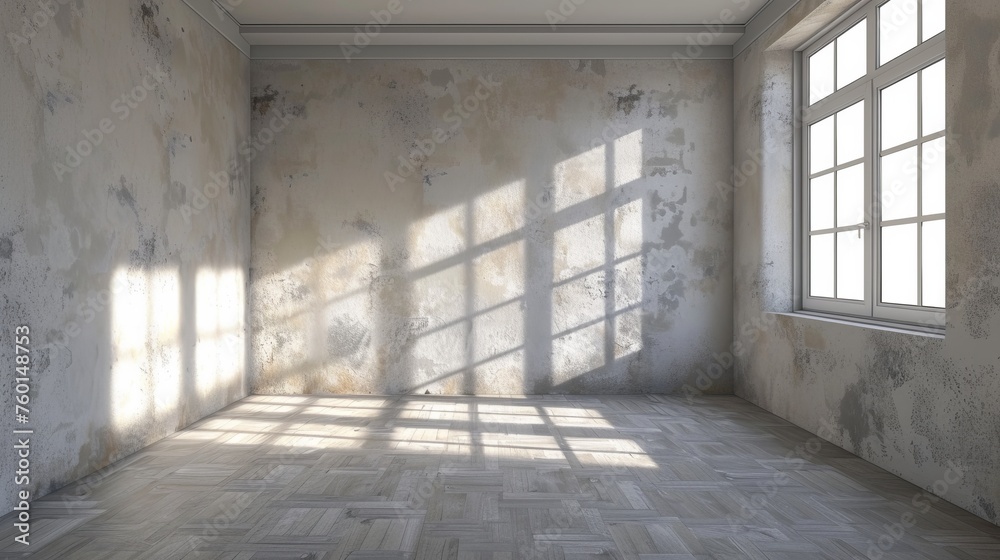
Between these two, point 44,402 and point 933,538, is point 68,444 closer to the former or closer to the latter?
point 44,402

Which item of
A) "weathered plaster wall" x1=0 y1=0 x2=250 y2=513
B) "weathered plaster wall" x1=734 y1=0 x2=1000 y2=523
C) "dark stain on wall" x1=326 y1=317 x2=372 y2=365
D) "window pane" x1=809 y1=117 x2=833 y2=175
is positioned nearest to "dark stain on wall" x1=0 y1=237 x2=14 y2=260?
"weathered plaster wall" x1=0 y1=0 x2=250 y2=513

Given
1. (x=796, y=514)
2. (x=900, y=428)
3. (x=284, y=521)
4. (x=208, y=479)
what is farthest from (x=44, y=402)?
(x=900, y=428)

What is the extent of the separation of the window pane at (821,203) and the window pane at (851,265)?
1.03 feet

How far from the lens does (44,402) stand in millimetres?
3510

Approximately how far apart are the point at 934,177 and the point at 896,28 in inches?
44.1

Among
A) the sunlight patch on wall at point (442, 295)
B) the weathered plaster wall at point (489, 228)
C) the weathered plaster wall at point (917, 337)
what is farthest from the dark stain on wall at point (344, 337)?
the weathered plaster wall at point (917, 337)

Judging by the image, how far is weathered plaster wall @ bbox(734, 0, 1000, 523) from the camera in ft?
10.5

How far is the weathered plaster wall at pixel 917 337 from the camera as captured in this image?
126 inches

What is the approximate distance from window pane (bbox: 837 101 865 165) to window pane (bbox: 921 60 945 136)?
703 mm

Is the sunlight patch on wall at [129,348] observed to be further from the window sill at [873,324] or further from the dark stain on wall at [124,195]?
the window sill at [873,324]

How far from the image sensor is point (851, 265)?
4789mm

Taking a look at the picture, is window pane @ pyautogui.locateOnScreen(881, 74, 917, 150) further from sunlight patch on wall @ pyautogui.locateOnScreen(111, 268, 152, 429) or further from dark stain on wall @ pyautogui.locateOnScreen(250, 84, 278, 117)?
dark stain on wall @ pyautogui.locateOnScreen(250, 84, 278, 117)

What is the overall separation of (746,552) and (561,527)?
0.81 meters

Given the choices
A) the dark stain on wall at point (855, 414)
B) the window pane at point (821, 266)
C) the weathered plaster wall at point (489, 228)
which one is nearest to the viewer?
the dark stain on wall at point (855, 414)
